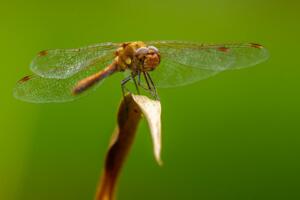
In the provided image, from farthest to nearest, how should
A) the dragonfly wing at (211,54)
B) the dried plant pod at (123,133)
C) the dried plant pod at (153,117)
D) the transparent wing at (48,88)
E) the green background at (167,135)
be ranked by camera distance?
the green background at (167,135), the dragonfly wing at (211,54), the transparent wing at (48,88), the dried plant pod at (123,133), the dried plant pod at (153,117)

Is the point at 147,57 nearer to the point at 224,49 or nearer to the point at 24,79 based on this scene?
the point at 224,49

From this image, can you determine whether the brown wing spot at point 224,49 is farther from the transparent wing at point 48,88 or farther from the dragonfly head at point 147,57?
the transparent wing at point 48,88

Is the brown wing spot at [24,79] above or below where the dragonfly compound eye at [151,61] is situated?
above

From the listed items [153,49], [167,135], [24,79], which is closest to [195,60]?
[153,49]

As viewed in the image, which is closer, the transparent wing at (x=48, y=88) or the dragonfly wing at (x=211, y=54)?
the transparent wing at (x=48, y=88)

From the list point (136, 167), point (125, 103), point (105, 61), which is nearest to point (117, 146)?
point (125, 103)

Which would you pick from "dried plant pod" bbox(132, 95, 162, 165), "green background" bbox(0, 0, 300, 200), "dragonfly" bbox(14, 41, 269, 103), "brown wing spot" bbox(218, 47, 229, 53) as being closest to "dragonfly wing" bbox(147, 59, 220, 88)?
"dragonfly" bbox(14, 41, 269, 103)

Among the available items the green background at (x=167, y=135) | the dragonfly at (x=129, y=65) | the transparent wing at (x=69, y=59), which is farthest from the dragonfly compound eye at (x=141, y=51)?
the green background at (x=167, y=135)
